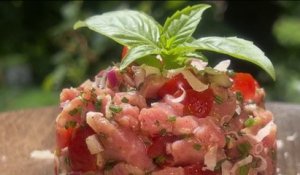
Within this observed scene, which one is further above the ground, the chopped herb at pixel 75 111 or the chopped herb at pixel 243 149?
the chopped herb at pixel 75 111

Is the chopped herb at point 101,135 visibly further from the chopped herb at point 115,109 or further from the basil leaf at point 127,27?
the basil leaf at point 127,27

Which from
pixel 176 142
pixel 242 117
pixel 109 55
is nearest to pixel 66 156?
pixel 176 142

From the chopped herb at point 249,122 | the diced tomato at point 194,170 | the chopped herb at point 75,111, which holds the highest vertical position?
the chopped herb at point 75,111

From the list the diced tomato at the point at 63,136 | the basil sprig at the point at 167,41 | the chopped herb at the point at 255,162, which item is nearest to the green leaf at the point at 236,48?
the basil sprig at the point at 167,41

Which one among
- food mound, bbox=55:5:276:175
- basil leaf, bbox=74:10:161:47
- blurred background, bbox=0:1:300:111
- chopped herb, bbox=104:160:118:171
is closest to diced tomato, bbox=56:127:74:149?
food mound, bbox=55:5:276:175

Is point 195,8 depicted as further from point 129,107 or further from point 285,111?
point 285,111

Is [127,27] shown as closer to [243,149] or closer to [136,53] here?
[136,53]

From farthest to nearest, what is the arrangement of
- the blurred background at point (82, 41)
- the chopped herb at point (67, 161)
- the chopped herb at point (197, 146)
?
1. the blurred background at point (82, 41)
2. the chopped herb at point (67, 161)
3. the chopped herb at point (197, 146)
